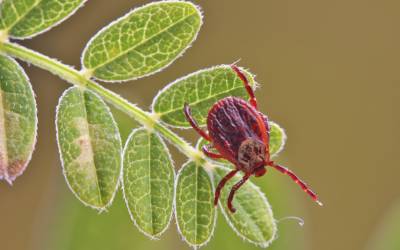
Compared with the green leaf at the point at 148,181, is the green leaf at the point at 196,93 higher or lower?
higher

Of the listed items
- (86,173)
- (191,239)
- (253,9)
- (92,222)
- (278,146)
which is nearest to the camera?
(86,173)

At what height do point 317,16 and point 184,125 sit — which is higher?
point 317,16

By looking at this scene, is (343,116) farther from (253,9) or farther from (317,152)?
(253,9)

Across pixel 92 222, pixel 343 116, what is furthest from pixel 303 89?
pixel 92 222

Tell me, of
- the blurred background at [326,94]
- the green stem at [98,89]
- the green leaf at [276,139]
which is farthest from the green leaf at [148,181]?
the blurred background at [326,94]

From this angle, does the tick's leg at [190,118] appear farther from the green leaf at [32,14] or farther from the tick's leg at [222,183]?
the green leaf at [32,14]

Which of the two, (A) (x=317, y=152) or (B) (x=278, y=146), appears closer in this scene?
(B) (x=278, y=146)

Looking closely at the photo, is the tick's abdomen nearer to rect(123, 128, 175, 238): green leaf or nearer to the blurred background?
rect(123, 128, 175, 238): green leaf
